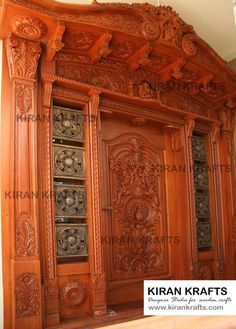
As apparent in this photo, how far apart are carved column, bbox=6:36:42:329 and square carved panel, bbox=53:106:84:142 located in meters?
0.27

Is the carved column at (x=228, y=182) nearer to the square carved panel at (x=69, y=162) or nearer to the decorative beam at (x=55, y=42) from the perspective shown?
the square carved panel at (x=69, y=162)

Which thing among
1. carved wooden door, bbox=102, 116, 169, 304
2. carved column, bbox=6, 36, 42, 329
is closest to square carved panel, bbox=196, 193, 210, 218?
carved wooden door, bbox=102, 116, 169, 304

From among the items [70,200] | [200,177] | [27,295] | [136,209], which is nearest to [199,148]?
[200,177]

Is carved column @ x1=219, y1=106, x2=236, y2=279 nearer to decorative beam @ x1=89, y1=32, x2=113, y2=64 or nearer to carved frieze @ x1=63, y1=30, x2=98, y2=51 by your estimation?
decorative beam @ x1=89, y1=32, x2=113, y2=64

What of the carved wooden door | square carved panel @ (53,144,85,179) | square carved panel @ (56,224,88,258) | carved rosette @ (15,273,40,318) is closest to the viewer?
carved rosette @ (15,273,40,318)

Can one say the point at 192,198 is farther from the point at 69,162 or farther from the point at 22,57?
the point at 22,57

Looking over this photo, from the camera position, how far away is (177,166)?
3684 millimetres

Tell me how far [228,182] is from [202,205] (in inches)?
17.1

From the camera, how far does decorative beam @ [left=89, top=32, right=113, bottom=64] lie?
2.78 meters

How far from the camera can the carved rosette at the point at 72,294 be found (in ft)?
8.70

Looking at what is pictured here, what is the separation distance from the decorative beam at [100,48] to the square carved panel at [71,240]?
139 cm

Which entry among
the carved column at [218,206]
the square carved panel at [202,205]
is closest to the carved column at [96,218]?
the square carved panel at [202,205]

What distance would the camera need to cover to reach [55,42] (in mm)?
2664

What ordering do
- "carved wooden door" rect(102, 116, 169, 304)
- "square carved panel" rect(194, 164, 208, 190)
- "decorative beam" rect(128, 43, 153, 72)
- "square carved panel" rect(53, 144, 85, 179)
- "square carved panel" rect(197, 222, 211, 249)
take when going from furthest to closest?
1. "square carved panel" rect(194, 164, 208, 190)
2. "square carved panel" rect(197, 222, 211, 249)
3. "carved wooden door" rect(102, 116, 169, 304)
4. "decorative beam" rect(128, 43, 153, 72)
5. "square carved panel" rect(53, 144, 85, 179)
